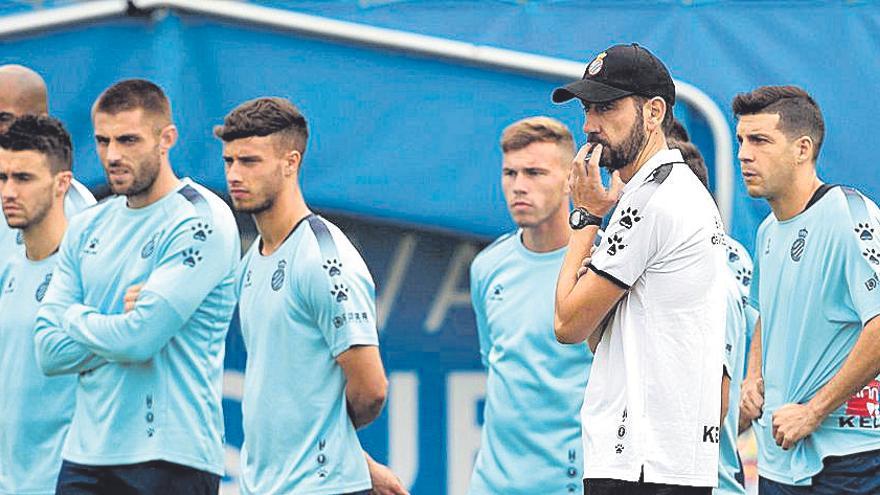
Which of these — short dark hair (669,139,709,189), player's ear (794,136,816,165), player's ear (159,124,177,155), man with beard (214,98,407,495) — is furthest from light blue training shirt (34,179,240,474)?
player's ear (794,136,816,165)

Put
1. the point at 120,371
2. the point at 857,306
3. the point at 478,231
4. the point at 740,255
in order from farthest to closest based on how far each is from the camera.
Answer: the point at 478,231
the point at 740,255
the point at 120,371
the point at 857,306

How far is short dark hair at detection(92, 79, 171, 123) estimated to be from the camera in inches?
255

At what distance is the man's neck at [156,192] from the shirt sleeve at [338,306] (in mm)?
740

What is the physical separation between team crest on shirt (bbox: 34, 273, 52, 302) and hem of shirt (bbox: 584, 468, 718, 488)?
300 centimetres

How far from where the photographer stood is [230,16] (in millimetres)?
7637

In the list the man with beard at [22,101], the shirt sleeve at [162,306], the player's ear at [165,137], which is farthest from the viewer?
the man with beard at [22,101]

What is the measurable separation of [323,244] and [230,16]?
2009 millimetres

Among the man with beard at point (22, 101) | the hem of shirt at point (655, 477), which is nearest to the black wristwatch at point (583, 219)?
the hem of shirt at point (655, 477)

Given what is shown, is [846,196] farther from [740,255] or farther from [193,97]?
[193,97]

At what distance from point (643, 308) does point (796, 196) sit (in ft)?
5.67

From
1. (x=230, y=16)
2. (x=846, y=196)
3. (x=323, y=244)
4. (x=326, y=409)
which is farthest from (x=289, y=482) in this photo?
(x=230, y=16)

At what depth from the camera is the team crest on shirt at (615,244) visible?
4348mm

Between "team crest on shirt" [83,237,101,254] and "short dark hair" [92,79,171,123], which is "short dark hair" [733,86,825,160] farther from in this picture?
"team crest on shirt" [83,237,101,254]

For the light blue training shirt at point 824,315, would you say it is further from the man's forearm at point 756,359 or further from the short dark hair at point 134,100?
the short dark hair at point 134,100
